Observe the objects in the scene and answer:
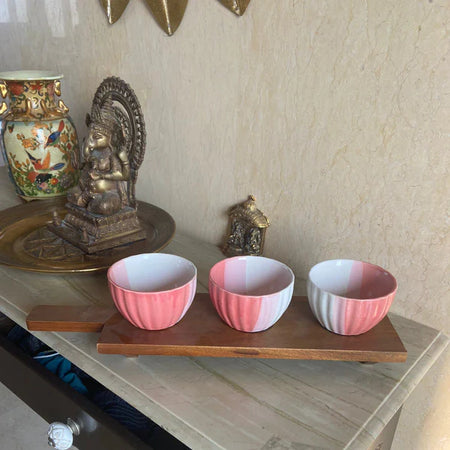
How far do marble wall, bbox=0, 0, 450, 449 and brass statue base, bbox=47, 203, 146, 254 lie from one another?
0.47 ft

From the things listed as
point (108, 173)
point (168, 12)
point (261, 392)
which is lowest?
point (261, 392)

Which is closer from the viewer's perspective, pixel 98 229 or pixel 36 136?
pixel 98 229

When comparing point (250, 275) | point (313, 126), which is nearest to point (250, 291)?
point (250, 275)

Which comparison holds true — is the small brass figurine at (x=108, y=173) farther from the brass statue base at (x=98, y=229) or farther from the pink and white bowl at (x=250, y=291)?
the pink and white bowl at (x=250, y=291)

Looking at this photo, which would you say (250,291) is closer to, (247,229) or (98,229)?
(247,229)

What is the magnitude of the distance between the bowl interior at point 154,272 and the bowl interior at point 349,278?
170mm

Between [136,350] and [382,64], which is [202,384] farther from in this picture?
[382,64]

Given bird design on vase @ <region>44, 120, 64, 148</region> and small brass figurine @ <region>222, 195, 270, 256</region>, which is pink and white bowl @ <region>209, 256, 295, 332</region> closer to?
small brass figurine @ <region>222, 195, 270, 256</region>

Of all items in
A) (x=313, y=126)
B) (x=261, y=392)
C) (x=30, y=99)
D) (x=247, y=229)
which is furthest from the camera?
(x=30, y=99)

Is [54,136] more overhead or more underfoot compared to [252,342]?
more overhead

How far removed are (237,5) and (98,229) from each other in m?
0.41

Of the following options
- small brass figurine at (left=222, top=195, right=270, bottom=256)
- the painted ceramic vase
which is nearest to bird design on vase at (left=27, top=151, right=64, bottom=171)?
the painted ceramic vase

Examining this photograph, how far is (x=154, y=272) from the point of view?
590 mm

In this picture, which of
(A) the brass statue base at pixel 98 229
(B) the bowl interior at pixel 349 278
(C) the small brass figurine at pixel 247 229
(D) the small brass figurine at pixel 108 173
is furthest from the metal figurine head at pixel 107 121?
(B) the bowl interior at pixel 349 278
